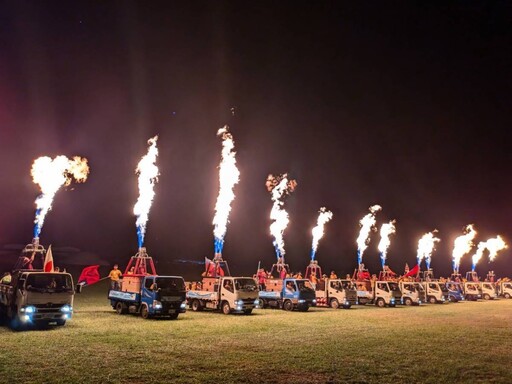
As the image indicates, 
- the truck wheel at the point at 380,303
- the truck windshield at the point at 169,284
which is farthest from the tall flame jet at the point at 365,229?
the truck windshield at the point at 169,284

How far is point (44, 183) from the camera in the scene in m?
25.6

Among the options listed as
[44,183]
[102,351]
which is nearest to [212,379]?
[102,351]

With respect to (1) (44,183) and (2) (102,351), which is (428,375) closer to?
(2) (102,351)

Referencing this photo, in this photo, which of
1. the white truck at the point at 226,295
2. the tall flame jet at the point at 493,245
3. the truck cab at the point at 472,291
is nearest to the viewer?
the white truck at the point at 226,295

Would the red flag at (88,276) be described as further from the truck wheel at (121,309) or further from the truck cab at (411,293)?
the truck cab at (411,293)

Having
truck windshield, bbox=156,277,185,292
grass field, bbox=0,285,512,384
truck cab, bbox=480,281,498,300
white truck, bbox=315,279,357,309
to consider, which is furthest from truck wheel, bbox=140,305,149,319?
truck cab, bbox=480,281,498,300

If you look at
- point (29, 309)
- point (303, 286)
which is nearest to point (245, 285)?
point (303, 286)

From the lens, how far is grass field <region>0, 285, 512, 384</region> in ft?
35.8

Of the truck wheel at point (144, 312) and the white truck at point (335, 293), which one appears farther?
the white truck at point (335, 293)

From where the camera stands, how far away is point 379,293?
1421 inches

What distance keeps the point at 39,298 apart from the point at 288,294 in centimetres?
1634

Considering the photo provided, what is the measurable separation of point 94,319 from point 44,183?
28.4 ft

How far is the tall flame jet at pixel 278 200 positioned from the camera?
40494 millimetres

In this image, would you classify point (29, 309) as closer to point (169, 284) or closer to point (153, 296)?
point (153, 296)
